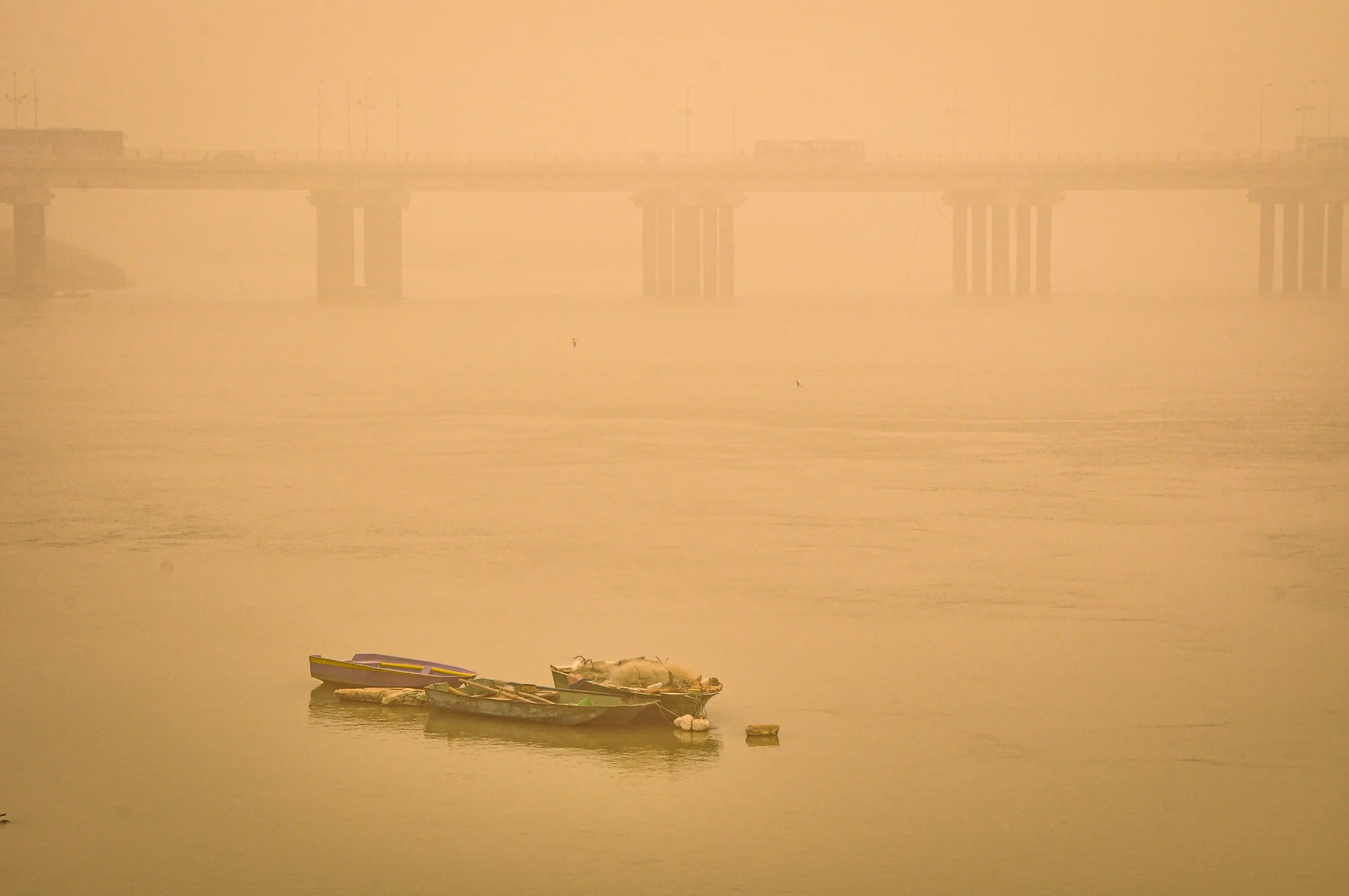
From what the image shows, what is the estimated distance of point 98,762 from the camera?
27.4m

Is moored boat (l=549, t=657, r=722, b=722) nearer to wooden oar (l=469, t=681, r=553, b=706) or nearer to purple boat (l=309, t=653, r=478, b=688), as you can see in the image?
wooden oar (l=469, t=681, r=553, b=706)

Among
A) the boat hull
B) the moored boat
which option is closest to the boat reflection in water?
the boat hull

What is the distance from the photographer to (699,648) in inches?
1320

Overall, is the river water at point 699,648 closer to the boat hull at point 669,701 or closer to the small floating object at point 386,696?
the small floating object at point 386,696

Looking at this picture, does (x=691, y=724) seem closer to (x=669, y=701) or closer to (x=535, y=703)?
(x=669, y=701)

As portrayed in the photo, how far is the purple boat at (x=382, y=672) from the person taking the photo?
30.4 meters

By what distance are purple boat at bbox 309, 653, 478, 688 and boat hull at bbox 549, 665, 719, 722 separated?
2383 millimetres

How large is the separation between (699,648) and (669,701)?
183 inches

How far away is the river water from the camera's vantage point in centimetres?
2400

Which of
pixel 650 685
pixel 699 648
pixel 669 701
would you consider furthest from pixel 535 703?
pixel 699 648

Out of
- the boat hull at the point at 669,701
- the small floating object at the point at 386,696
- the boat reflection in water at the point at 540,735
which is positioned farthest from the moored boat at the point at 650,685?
the small floating object at the point at 386,696

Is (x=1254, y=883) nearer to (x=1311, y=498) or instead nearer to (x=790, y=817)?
(x=790, y=817)

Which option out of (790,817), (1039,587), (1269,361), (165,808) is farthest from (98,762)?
(1269,361)

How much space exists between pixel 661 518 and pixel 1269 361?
80178 mm
